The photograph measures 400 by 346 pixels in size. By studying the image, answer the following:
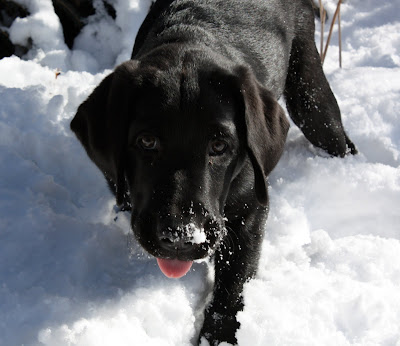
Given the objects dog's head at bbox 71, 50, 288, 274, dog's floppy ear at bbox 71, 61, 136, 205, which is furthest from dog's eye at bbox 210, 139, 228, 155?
dog's floppy ear at bbox 71, 61, 136, 205

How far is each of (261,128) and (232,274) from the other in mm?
765

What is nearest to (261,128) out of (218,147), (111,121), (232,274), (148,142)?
(218,147)

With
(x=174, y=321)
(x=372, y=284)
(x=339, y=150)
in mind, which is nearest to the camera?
(x=174, y=321)

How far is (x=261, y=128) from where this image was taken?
2.41m

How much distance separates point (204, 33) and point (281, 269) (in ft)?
4.23

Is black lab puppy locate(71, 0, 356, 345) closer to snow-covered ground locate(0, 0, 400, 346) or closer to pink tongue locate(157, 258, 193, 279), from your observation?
pink tongue locate(157, 258, 193, 279)

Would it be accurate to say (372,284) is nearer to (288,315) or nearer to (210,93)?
(288,315)

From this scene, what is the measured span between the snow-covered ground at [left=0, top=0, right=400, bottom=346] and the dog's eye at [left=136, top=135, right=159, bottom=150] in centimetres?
71

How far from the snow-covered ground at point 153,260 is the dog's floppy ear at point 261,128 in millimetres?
621

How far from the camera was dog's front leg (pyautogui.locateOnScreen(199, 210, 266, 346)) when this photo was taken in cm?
268

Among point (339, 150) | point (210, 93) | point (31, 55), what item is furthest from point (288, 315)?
point (31, 55)

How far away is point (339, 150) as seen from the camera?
406cm

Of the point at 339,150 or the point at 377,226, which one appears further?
the point at 339,150

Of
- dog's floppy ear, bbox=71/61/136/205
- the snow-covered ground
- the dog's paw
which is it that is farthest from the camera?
the dog's paw
